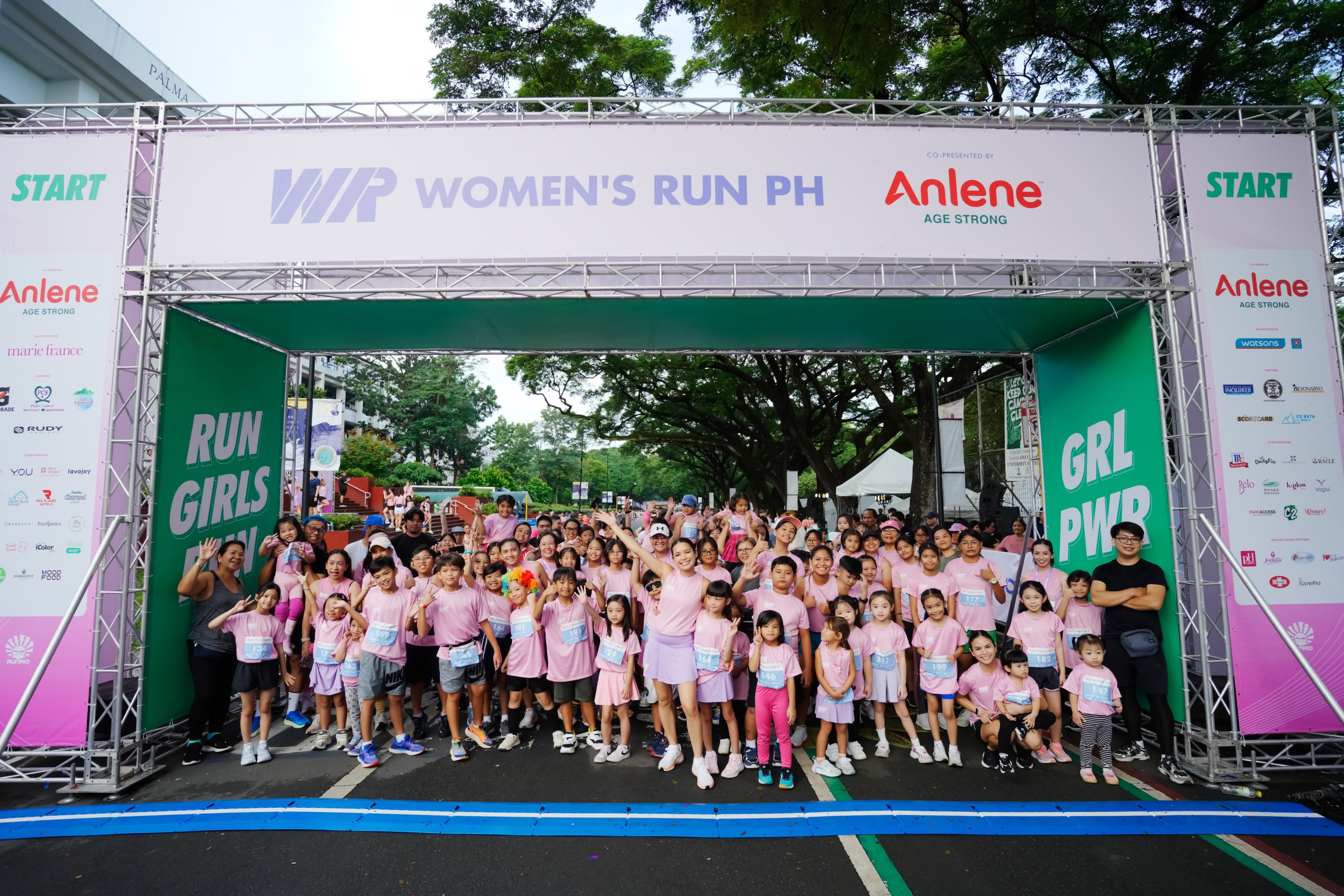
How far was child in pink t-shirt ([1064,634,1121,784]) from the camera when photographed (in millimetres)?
4742

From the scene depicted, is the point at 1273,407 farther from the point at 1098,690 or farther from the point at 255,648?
the point at 255,648

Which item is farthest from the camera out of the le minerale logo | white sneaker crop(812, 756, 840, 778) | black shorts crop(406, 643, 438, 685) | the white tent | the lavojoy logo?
the white tent

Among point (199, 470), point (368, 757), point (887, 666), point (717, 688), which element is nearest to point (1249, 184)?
point (887, 666)

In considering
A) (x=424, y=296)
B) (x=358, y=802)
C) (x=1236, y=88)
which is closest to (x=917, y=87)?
(x=1236, y=88)

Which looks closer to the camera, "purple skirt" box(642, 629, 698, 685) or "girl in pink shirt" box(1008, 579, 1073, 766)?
"purple skirt" box(642, 629, 698, 685)

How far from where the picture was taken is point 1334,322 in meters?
5.27

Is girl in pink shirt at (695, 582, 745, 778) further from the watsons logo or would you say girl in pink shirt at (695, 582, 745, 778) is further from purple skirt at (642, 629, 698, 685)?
the watsons logo

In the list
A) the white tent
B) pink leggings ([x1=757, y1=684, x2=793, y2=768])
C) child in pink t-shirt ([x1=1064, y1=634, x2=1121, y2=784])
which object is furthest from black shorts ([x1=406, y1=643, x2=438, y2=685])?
Answer: the white tent

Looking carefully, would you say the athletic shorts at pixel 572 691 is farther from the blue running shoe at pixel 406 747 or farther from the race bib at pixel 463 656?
the blue running shoe at pixel 406 747

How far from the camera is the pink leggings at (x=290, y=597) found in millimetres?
5625

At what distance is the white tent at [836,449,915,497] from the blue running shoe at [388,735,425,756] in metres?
16.8

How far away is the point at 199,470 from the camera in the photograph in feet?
18.8

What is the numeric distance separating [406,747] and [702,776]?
240 cm

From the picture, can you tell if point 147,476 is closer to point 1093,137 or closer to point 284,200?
point 284,200
